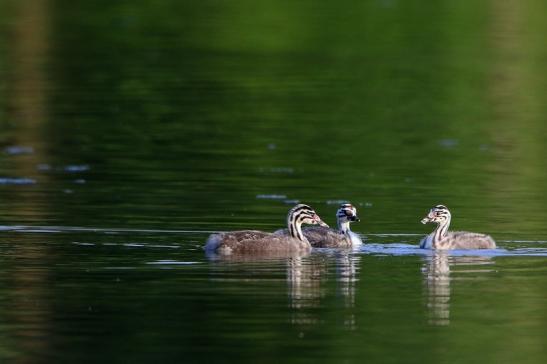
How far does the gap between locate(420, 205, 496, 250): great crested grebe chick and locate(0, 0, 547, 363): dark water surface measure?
0.17 metres

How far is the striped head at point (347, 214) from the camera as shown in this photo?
20.9 m

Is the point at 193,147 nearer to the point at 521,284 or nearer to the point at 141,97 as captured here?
the point at 141,97

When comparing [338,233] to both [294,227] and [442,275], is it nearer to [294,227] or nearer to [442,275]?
[294,227]

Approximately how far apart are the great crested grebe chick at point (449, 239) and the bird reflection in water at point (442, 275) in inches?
9.0

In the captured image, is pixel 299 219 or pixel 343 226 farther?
pixel 343 226

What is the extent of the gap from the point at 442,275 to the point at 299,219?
270 centimetres

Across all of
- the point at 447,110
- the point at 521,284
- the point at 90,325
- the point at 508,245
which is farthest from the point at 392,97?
the point at 90,325

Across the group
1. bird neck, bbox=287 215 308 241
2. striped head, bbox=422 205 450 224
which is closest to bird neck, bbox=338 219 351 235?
bird neck, bbox=287 215 308 241

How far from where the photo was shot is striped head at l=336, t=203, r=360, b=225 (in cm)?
2091

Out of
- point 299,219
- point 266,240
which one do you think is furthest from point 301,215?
point 266,240

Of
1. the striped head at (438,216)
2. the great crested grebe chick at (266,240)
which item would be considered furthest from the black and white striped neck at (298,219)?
the striped head at (438,216)

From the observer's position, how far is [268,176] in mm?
26859

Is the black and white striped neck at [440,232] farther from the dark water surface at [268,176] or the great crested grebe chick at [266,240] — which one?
the great crested grebe chick at [266,240]

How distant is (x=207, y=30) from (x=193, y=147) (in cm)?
2158
